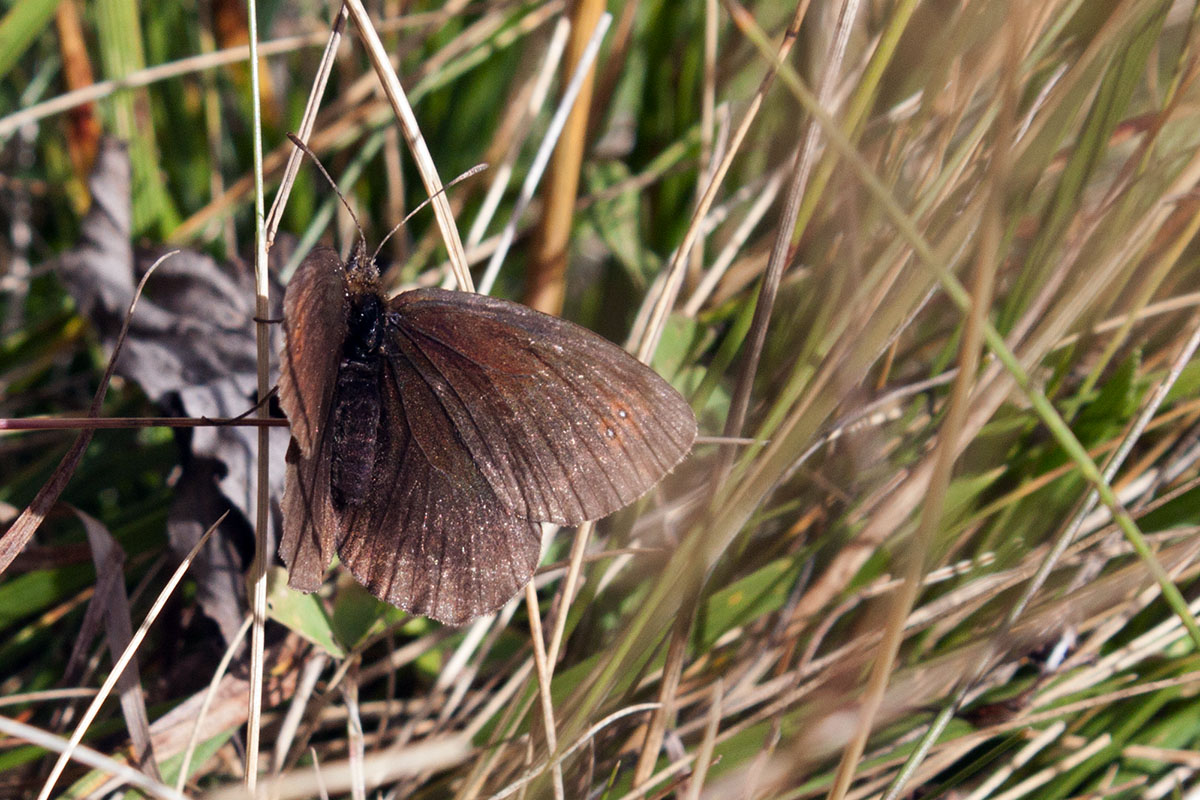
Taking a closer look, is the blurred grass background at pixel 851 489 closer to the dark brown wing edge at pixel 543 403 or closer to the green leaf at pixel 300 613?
the green leaf at pixel 300 613

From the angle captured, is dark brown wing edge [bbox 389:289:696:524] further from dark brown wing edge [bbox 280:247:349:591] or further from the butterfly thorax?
dark brown wing edge [bbox 280:247:349:591]

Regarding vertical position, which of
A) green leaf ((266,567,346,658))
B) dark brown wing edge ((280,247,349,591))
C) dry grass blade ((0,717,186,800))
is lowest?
dry grass blade ((0,717,186,800))

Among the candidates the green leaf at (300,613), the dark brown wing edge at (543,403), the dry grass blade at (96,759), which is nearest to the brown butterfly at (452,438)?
the dark brown wing edge at (543,403)

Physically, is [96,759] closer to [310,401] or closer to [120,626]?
[310,401]

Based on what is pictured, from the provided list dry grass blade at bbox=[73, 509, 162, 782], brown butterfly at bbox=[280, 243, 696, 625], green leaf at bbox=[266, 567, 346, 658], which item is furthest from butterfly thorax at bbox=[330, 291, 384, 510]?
dry grass blade at bbox=[73, 509, 162, 782]

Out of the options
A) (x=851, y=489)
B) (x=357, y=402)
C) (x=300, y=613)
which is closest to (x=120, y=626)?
(x=300, y=613)

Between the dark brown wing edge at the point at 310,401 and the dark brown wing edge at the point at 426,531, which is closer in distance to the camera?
the dark brown wing edge at the point at 310,401

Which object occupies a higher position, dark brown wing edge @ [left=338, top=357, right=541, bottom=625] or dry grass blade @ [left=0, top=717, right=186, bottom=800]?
dark brown wing edge @ [left=338, top=357, right=541, bottom=625]

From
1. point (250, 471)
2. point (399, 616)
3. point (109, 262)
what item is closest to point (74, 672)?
point (250, 471)
